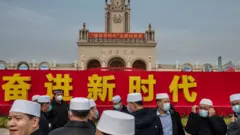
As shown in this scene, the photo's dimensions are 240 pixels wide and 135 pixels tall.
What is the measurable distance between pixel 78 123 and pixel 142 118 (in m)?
1.23

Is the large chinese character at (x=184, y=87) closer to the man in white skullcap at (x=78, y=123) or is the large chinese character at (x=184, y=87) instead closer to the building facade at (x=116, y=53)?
the man in white skullcap at (x=78, y=123)

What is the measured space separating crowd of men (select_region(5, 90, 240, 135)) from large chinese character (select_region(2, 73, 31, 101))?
20.1 feet

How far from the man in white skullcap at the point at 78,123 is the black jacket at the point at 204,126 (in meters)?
2.32

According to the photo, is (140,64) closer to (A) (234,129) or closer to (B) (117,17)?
(B) (117,17)

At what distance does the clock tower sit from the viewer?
5266cm

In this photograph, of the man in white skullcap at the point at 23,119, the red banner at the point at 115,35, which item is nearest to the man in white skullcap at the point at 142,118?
the man in white skullcap at the point at 23,119

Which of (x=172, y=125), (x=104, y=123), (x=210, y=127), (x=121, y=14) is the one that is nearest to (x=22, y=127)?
(x=104, y=123)

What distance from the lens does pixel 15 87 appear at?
39.6 ft

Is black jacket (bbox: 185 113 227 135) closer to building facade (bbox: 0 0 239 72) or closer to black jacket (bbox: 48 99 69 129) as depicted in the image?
black jacket (bbox: 48 99 69 129)

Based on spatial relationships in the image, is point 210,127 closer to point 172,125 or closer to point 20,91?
point 172,125

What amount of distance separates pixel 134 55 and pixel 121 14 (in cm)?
1038

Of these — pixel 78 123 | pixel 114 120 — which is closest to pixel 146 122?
pixel 78 123

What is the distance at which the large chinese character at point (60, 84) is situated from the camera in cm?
1219

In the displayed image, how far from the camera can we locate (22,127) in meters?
2.58
